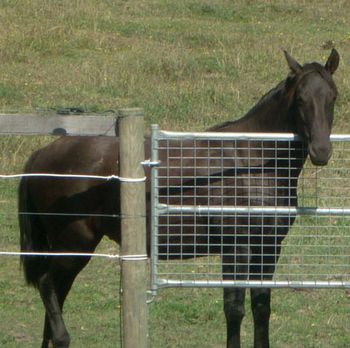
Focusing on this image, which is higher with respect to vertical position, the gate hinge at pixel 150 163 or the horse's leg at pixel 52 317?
the gate hinge at pixel 150 163

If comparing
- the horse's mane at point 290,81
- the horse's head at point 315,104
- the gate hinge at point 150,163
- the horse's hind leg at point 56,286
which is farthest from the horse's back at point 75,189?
the gate hinge at point 150,163

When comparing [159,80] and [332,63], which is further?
[159,80]

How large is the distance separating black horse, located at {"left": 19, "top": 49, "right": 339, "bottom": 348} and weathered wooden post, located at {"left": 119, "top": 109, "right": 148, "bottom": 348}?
1.20 meters

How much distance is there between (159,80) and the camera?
15469 mm

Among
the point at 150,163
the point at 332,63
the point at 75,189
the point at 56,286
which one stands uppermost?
the point at 332,63

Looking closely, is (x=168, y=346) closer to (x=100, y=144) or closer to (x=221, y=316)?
(x=221, y=316)

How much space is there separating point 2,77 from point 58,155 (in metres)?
8.86

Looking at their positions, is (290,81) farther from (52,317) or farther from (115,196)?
(52,317)

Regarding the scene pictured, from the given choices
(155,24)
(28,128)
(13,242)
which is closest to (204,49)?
(155,24)

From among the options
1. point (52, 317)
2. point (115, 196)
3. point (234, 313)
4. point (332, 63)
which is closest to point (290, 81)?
point (332, 63)

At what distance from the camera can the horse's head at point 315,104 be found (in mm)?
5883

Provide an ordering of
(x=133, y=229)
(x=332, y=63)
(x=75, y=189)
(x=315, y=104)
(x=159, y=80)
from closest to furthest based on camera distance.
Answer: (x=133, y=229) < (x=315, y=104) < (x=332, y=63) < (x=75, y=189) < (x=159, y=80)

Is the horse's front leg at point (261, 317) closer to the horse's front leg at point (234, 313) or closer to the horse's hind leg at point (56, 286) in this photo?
the horse's front leg at point (234, 313)

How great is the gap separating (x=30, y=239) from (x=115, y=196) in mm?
756
